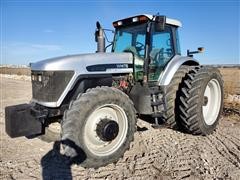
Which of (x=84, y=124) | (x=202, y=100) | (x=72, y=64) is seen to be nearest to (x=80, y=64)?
(x=72, y=64)

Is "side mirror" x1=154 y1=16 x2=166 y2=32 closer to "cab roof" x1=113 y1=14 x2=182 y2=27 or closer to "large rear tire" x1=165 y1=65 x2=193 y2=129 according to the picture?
"cab roof" x1=113 y1=14 x2=182 y2=27

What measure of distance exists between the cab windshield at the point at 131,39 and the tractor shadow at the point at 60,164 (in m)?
2.30

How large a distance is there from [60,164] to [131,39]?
9.30 feet

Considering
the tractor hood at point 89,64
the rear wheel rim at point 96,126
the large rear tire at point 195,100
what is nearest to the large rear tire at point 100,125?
the rear wheel rim at point 96,126

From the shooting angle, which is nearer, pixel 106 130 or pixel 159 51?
pixel 106 130

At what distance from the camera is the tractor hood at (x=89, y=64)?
4023mm

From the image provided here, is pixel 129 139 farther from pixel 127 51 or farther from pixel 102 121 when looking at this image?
pixel 127 51

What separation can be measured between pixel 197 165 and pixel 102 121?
60.6 inches

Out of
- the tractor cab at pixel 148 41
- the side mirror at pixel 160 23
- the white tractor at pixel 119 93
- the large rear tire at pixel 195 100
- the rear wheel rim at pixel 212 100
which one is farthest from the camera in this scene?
the rear wheel rim at pixel 212 100

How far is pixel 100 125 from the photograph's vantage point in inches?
159

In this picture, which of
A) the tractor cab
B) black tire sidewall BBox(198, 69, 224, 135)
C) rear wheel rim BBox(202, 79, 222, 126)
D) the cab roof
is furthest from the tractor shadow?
rear wheel rim BBox(202, 79, 222, 126)

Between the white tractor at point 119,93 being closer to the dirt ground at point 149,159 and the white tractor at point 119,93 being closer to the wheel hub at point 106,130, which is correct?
the wheel hub at point 106,130

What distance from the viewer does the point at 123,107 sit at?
168 inches

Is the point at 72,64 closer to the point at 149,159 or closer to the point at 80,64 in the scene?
the point at 80,64
